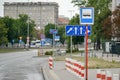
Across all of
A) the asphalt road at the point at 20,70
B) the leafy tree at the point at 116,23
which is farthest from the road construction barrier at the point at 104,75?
the leafy tree at the point at 116,23

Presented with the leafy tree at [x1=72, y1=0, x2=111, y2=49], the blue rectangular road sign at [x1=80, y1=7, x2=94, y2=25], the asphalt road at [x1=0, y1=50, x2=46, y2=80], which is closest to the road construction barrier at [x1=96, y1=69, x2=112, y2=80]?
the blue rectangular road sign at [x1=80, y1=7, x2=94, y2=25]

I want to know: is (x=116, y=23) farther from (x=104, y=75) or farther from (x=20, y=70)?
(x=104, y=75)

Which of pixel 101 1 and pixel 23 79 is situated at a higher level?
pixel 101 1

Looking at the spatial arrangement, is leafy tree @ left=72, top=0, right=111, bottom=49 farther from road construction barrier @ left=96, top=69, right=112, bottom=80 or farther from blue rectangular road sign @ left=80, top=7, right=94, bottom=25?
road construction barrier @ left=96, top=69, right=112, bottom=80

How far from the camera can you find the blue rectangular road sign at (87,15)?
60.2 ft

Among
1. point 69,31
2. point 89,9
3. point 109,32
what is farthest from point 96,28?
point 89,9

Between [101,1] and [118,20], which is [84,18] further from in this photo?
[101,1]

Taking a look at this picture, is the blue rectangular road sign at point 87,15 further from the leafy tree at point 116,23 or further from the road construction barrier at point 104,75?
the leafy tree at point 116,23

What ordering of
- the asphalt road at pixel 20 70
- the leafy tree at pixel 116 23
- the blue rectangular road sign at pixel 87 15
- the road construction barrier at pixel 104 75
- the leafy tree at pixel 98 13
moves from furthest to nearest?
the leafy tree at pixel 98 13, the leafy tree at pixel 116 23, the asphalt road at pixel 20 70, the blue rectangular road sign at pixel 87 15, the road construction barrier at pixel 104 75

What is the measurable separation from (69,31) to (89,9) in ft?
28.7

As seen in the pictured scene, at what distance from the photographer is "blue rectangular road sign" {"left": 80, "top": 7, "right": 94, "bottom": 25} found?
18344 millimetres

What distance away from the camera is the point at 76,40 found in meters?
97.5

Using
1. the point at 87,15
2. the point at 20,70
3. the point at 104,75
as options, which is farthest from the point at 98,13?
the point at 104,75

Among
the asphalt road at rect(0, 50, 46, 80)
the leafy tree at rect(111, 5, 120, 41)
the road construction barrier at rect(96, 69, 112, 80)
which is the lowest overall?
the asphalt road at rect(0, 50, 46, 80)
